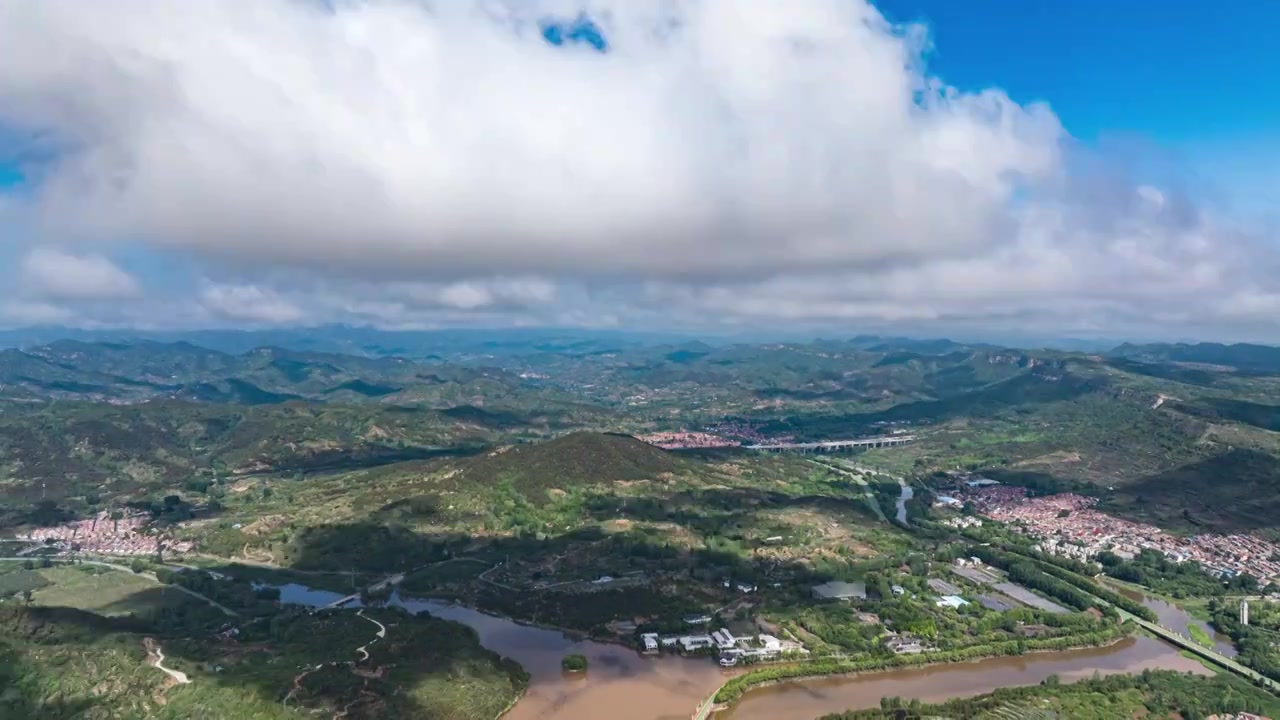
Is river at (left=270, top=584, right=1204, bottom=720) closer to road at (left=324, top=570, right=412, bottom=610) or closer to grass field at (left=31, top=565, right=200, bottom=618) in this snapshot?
road at (left=324, top=570, right=412, bottom=610)

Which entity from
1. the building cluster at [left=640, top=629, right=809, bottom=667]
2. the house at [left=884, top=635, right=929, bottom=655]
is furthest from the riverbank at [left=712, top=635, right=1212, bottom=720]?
the building cluster at [left=640, top=629, right=809, bottom=667]

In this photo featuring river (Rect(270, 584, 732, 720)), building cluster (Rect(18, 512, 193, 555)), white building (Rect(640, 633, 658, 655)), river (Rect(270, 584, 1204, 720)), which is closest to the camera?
river (Rect(270, 584, 732, 720))

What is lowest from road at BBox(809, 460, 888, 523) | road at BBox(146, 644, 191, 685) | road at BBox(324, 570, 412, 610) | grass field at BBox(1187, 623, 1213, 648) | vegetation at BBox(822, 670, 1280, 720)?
road at BBox(324, 570, 412, 610)

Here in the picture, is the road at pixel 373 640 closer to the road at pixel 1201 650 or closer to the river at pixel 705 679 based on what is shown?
the river at pixel 705 679

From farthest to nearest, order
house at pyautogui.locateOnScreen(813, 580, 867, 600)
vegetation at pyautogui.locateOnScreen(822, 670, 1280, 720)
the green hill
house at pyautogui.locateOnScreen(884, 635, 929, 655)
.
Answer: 1. the green hill
2. house at pyautogui.locateOnScreen(813, 580, 867, 600)
3. house at pyautogui.locateOnScreen(884, 635, 929, 655)
4. vegetation at pyautogui.locateOnScreen(822, 670, 1280, 720)

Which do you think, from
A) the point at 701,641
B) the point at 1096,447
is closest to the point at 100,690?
the point at 701,641

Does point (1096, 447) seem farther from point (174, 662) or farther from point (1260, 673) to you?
point (174, 662)
